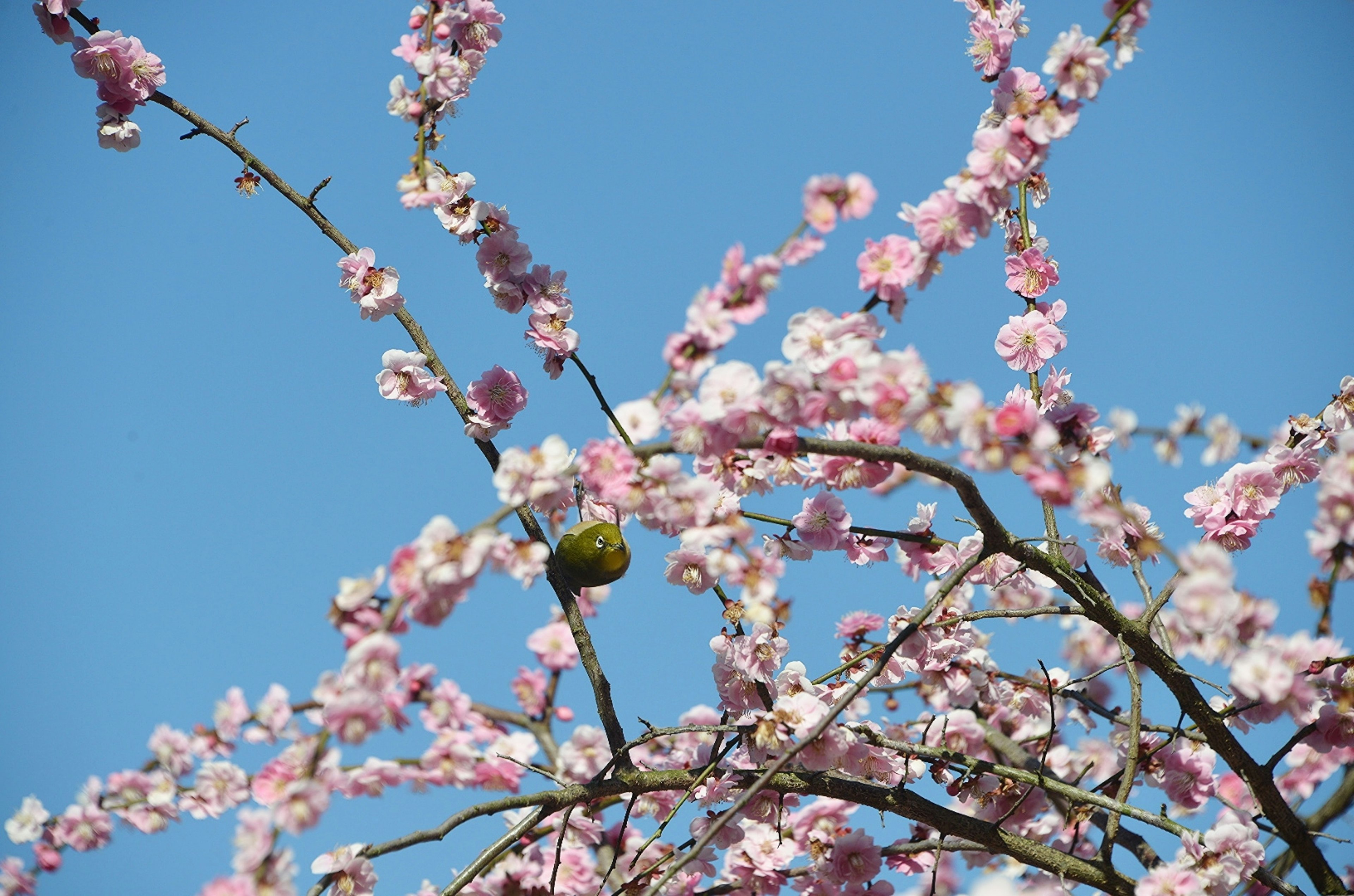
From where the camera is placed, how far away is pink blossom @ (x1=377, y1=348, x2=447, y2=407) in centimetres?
274

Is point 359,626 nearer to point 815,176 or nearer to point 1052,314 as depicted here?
point 815,176

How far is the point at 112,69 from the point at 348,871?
247cm

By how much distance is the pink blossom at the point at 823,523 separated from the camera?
7.94 ft

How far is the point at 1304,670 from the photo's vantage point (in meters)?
1.95

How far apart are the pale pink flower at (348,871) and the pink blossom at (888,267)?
5.77 feet

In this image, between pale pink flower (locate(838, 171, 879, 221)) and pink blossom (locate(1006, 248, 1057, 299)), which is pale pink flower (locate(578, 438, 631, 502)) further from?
pink blossom (locate(1006, 248, 1057, 299))

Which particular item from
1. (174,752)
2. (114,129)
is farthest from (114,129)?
(174,752)

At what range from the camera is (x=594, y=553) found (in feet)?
7.83

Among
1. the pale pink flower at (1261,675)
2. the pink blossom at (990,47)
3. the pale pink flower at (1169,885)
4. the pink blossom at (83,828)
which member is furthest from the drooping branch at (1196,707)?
the pink blossom at (83,828)

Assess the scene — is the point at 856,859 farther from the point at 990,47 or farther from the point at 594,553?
the point at 990,47

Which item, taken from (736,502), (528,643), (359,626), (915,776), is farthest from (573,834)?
(359,626)

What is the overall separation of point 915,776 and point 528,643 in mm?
1562

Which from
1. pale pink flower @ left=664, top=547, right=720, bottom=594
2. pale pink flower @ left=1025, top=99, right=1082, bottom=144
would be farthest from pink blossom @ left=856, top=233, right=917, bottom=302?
pale pink flower @ left=664, top=547, right=720, bottom=594

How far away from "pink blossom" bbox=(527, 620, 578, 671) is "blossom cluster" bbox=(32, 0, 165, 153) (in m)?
2.21
